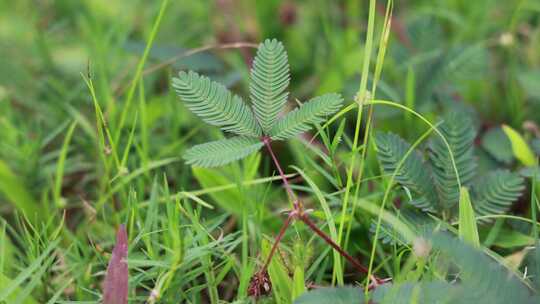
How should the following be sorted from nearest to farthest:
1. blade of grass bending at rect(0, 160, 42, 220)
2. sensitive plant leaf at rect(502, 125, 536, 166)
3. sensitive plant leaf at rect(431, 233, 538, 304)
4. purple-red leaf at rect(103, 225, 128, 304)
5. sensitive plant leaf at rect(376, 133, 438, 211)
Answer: sensitive plant leaf at rect(431, 233, 538, 304) < purple-red leaf at rect(103, 225, 128, 304) < sensitive plant leaf at rect(376, 133, 438, 211) < sensitive plant leaf at rect(502, 125, 536, 166) < blade of grass bending at rect(0, 160, 42, 220)

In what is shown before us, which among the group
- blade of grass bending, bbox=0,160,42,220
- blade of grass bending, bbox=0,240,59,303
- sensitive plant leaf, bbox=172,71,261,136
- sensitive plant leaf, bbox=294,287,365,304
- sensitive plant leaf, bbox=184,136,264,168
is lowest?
blade of grass bending, bbox=0,160,42,220

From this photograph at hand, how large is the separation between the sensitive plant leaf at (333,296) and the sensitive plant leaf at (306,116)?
10.4 inches

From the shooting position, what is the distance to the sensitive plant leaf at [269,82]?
1.10 metres

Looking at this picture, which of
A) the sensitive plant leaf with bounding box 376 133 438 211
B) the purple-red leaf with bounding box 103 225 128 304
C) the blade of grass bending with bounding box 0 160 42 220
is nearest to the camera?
the purple-red leaf with bounding box 103 225 128 304

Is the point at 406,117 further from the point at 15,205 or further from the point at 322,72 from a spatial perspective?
the point at 15,205

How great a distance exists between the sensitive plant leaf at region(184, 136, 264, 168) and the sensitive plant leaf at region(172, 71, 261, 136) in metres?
0.03

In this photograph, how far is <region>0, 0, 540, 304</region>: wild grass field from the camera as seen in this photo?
3.45 ft

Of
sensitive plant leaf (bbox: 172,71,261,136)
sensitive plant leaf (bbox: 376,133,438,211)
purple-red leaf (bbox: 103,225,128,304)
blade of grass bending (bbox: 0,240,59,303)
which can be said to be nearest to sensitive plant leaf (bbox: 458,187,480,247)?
sensitive plant leaf (bbox: 376,133,438,211)

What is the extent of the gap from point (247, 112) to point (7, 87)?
0.89 metres

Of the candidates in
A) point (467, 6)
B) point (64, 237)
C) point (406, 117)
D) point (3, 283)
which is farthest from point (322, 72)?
point (3, 283)

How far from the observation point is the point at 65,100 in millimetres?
1663

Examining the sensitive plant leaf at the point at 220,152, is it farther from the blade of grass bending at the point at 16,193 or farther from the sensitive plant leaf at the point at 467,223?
the blade of grass bending at the point at 16,193

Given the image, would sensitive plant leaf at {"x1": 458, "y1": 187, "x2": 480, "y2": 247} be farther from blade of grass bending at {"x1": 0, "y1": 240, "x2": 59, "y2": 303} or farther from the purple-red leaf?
blade of grass bending at {"x1": 0, "y1": 240, "x2": 59, "y2": 303}

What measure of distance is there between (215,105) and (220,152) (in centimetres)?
9
